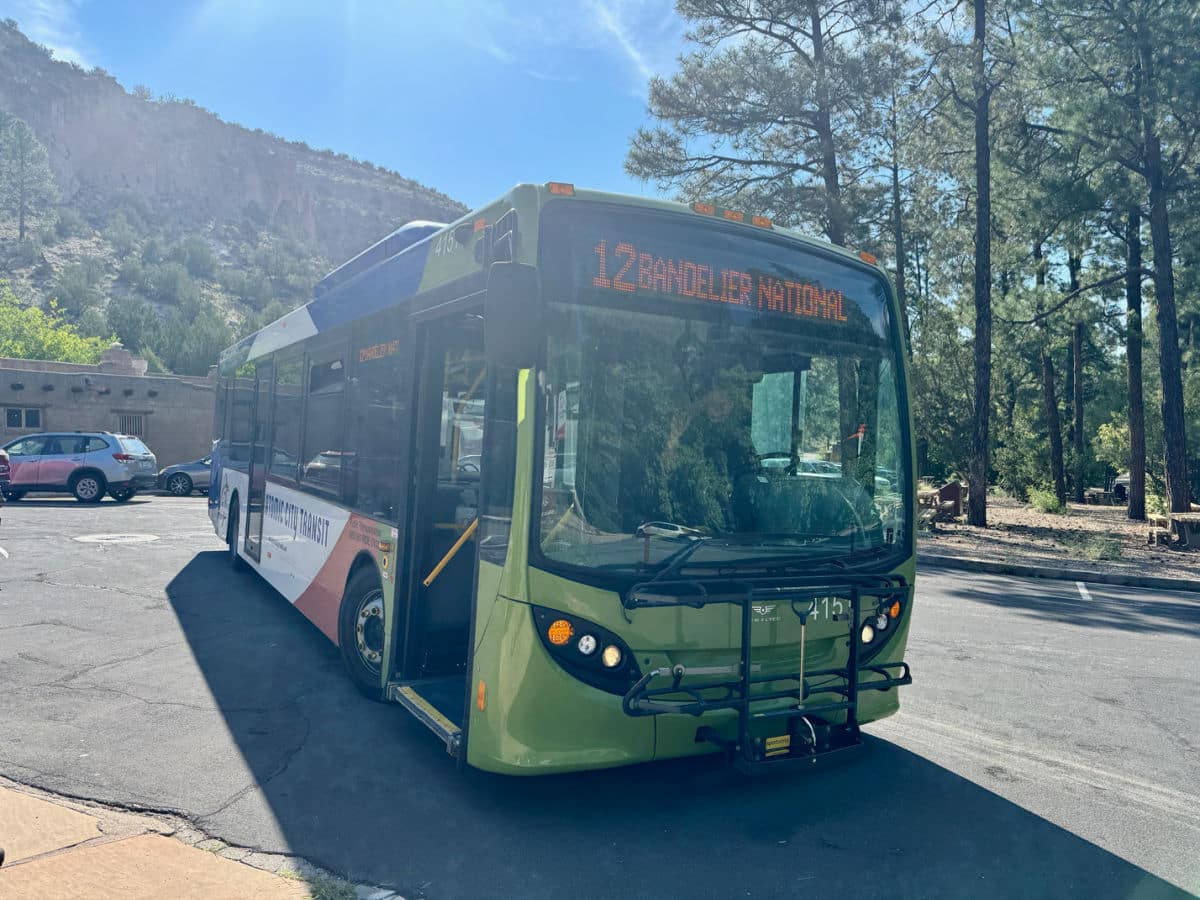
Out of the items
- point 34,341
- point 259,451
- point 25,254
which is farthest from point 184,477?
point 25,254

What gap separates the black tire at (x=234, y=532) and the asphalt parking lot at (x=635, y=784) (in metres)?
2.82

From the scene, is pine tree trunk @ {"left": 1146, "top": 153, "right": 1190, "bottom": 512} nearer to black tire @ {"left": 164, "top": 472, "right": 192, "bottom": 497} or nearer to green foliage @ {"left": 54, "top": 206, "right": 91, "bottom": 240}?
black tire @ {"left": 164, "top": 472, "right": 192, "bottom": 497}

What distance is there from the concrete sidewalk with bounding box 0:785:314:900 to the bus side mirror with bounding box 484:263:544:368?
2228 mm

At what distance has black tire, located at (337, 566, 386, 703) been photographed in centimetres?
603

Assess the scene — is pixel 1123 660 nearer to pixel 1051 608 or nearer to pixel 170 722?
pixel 1051 608

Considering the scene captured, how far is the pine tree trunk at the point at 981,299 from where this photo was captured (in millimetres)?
20312

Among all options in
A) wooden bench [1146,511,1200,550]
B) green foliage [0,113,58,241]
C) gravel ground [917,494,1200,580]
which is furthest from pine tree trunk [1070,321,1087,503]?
green foliage [0,113,58,241]

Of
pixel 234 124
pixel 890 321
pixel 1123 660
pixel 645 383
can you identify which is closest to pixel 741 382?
pixel 645 383

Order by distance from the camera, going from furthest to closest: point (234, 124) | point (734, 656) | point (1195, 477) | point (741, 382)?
point (234, 124)
point (1195, 477)
point (741, 382)
point (734, 656)

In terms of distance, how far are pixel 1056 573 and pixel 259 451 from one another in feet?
39.3

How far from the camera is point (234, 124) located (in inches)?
5448

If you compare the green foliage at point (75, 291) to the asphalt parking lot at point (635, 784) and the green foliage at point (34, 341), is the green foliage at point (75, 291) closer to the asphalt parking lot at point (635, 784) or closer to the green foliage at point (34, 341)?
the green foliage at point (34, 341)

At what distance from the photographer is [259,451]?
9.45m

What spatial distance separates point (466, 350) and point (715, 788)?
275cm
